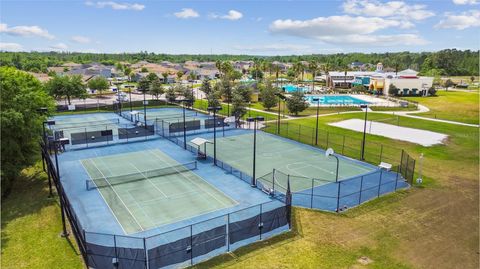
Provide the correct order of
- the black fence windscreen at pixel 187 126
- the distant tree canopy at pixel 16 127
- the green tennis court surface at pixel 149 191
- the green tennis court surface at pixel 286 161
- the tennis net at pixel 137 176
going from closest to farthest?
the green tennis court surface at pixel 149 191
the distant tree canopy at pixel 16 127
the tennis net at pixel 137 176
the green tennis court surface at pixel 286 161
the black fence windscreen at pixel 187 126

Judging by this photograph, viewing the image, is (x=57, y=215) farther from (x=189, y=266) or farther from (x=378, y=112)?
(x=378, y=112)

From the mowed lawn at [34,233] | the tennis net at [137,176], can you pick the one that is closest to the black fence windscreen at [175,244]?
the mowed lawn at [34,233]

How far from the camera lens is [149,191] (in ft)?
80.6

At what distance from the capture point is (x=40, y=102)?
2683 cm

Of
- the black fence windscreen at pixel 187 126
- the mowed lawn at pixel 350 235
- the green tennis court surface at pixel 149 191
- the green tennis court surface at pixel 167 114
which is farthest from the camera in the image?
the green tennis court surface at pixel 167 114

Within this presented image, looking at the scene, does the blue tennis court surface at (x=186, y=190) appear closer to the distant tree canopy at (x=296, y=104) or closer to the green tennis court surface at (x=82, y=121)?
the green tennis court surface at (x=82, y=121)

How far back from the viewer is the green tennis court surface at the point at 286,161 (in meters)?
27.8

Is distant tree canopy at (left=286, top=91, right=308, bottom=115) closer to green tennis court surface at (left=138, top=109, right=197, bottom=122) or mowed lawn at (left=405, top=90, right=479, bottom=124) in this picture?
green tennis court surface at (left=138, top=109, right=197, bottom=122)

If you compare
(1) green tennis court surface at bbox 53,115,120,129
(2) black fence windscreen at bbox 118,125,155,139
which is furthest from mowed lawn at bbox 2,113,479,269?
(1) green tennis court surface at bbox 53,115,120,129

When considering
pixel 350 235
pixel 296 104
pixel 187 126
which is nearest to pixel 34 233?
pixel 350 235

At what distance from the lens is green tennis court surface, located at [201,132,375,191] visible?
27844mm

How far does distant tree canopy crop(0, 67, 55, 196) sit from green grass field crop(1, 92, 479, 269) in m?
2.33

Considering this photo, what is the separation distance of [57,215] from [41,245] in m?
3.74

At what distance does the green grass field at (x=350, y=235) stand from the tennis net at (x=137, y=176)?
3.49 metres
